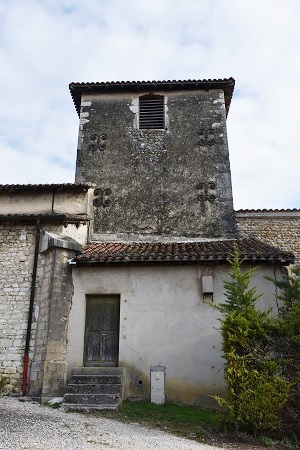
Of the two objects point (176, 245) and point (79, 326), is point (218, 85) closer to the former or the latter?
point (176, 245)

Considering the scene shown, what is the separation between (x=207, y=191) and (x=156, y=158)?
83.8 inches

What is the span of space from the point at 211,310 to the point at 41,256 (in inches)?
185

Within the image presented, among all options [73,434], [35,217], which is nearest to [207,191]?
[35,217]

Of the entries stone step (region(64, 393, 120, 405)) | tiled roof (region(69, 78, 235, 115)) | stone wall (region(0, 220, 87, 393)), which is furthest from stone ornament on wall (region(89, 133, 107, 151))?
stone step (region(64, 393, 120, 405))

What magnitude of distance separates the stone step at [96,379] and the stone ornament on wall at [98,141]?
7.98 meters

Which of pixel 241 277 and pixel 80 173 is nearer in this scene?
pixel 241 277

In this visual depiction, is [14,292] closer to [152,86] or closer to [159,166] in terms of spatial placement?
[159,166]

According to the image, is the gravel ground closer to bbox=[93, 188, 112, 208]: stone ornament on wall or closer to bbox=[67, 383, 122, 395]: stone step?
bbox=[67, 383, 122, 395]: stone step

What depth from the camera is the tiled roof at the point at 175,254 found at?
35.3 ft

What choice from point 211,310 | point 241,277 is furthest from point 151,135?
point 241,277

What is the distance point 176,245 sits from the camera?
12.8 meters

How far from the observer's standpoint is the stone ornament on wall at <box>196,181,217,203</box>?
1416 centimetres

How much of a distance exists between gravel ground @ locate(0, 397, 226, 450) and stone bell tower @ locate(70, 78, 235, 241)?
6.63m

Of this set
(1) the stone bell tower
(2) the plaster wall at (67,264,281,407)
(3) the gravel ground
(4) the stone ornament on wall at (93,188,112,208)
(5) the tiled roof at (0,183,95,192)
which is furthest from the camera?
(4) the stone ornament on wall at (93,188,112,208)
